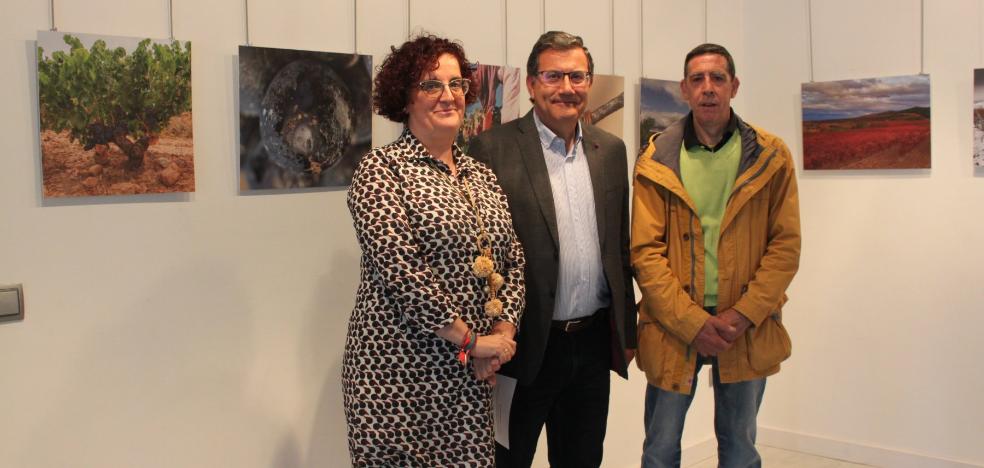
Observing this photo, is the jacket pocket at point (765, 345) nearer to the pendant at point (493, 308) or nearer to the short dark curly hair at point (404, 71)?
the pendant at point (493, 308)

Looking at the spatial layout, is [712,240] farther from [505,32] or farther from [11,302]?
[11,302]

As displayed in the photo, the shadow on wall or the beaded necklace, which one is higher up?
the beaded necklace

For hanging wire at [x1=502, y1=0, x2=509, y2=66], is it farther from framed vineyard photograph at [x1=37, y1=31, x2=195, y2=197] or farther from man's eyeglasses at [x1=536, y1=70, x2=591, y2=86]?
framed vineyard photograph at [x1=37, y1=31, x2=195, y2=197]

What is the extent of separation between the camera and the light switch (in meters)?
2.13

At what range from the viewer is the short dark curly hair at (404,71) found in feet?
7.63

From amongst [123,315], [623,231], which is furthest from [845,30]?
[123,315]

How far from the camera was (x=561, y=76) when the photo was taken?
2590mm

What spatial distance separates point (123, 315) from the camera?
7.67 feet

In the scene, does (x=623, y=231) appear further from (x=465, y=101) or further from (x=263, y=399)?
(x=263, y=399)

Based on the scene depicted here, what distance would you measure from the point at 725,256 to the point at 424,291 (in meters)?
1.07

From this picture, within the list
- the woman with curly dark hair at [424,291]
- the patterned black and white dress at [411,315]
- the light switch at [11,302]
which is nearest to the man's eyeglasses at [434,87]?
the woman with curly dark hair at [424,291]

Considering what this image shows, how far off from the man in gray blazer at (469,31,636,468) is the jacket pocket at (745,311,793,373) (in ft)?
1.36

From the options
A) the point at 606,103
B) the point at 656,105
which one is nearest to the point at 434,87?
the point at 606,103

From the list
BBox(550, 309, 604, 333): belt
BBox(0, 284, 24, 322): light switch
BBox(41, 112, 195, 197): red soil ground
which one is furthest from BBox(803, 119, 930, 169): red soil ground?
BBox(0, 284, 24, 322): light switch
